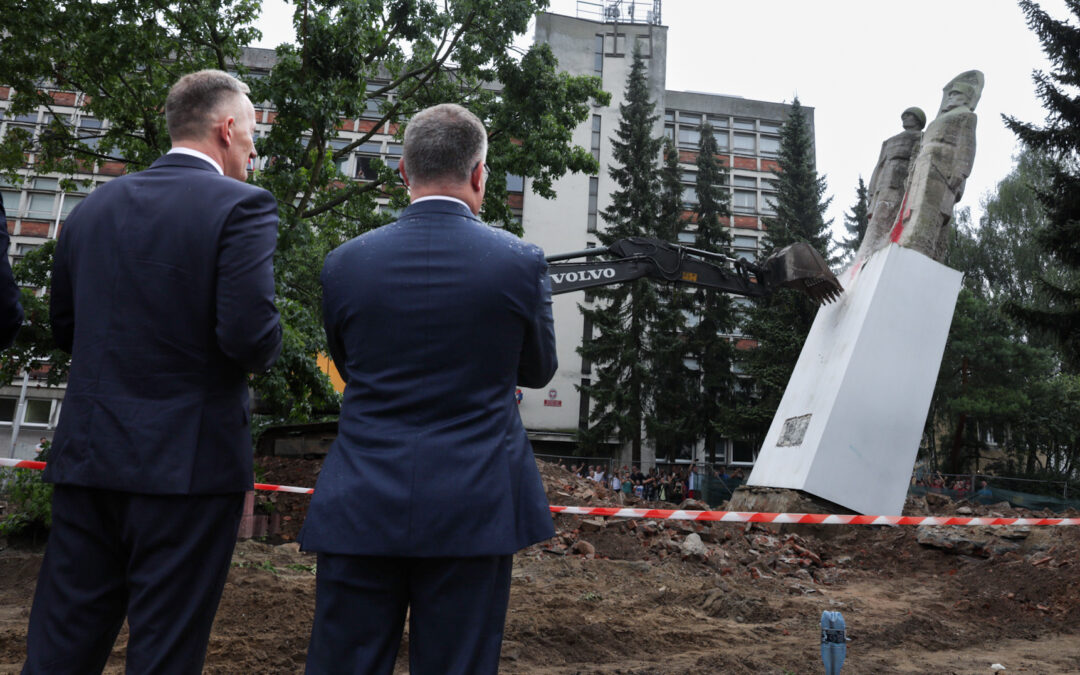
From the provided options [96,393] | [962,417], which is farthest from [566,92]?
[962,417]

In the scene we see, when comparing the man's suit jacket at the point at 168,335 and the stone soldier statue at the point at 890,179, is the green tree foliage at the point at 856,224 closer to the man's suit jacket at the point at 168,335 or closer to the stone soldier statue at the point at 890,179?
the stone soldier statue at the point at 890,179

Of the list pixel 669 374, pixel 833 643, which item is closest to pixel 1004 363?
pixel 669 374

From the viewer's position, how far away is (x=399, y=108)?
13.0 meters

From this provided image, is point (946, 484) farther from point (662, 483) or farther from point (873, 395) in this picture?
point (873, 395)

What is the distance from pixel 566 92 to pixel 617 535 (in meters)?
7.32

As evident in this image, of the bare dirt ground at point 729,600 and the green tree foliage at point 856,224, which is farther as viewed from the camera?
the green tree foliage at point 856,224

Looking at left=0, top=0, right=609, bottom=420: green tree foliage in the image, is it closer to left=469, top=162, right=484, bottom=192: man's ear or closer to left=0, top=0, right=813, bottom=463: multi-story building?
left=469, top=162, right=484, bottom=192: man's ear

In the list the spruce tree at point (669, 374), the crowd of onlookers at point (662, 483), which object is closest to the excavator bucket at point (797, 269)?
the crowd of onlookers at point (662, 483)

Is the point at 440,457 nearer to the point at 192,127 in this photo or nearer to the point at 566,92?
the point at 192,127

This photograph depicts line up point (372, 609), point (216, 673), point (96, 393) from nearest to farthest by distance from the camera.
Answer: point (372, 609) → point (96, 393) → point (216, 673)

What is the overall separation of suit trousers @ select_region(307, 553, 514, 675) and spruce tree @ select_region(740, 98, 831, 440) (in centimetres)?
2561

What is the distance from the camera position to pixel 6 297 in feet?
7.30

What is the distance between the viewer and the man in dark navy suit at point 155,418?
1910 mm

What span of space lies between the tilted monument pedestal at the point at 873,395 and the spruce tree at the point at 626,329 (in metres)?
19.0
